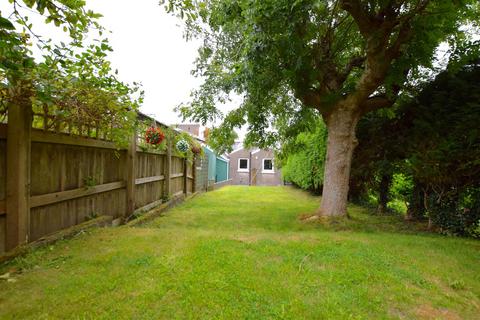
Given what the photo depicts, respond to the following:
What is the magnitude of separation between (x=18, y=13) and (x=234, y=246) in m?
3.02

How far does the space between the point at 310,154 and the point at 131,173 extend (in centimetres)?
741

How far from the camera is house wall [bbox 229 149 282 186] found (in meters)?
27.3

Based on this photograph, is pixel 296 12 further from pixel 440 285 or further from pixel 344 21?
pixel 440 285

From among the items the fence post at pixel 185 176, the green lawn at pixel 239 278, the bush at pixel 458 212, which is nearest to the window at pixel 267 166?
the fence post at pixel 185 176

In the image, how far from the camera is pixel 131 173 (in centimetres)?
564

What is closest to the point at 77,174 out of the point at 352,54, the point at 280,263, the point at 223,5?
the point at 280,263

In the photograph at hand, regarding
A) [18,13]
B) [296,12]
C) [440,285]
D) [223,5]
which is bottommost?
[440,285]

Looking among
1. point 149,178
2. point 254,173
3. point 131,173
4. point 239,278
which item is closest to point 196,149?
point 149,178

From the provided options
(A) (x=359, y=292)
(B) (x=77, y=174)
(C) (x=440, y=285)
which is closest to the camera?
Result: (A) (x=359, y=292)

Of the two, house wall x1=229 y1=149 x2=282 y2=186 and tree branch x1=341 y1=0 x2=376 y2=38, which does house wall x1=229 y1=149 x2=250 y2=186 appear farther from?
tree branch x1=341 y1=0 x2=376 y2=38

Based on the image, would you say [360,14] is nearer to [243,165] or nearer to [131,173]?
[131,173]

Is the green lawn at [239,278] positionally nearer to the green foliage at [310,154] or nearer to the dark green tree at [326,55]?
the dark green tree at [326,55]

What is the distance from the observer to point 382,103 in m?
5.94

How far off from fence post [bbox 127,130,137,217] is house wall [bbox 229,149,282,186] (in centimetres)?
2161
